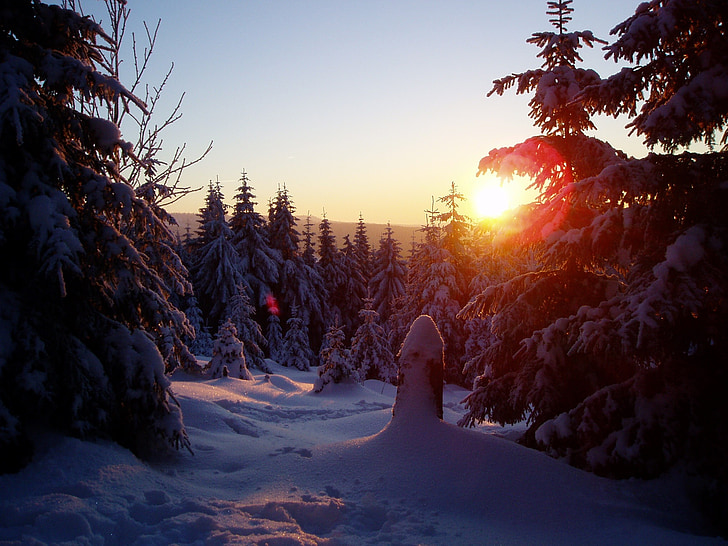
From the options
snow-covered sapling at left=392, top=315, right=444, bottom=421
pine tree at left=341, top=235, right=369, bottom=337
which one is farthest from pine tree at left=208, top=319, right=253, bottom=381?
pine tree at left=341, top=235, right=369, bottom=337

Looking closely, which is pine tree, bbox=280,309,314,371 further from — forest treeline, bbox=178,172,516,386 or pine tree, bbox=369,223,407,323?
pine tree, bbox=369,223,407,323

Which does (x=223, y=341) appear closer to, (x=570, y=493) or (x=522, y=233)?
(x=522, y=233)

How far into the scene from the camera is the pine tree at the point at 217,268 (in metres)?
30.1

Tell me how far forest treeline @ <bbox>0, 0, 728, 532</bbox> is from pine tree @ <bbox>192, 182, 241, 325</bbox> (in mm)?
23787

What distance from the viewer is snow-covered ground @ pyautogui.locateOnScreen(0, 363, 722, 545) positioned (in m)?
3.48

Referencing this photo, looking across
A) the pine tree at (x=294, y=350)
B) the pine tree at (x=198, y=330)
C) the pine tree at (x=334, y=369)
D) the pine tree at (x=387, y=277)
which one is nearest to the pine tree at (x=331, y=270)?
the pine tree at (x=387, y=277)

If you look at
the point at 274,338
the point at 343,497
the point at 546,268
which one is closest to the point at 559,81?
the point at 546,268

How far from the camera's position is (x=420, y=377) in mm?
5750

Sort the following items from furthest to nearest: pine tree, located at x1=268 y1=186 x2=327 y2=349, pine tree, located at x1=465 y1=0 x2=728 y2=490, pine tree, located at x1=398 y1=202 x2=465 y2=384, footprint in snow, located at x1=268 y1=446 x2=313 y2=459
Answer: pine tree, located at x1=268 y1=186 x2=327 y2=349 → pine tree, located at x1=398 y1=202 x2=465 y2=384 → footprint in snow, located at x1=268 y1=446 x2=313 y2=459 → pine tree, located at x1=465 y1=0 x2=728 y2=490

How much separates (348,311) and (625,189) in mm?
35994

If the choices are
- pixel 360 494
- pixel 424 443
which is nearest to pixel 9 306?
pixel 360 494

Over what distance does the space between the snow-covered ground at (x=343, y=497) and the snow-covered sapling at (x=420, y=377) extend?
0.65 ft

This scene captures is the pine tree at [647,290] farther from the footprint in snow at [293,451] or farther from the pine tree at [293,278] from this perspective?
the pine tree at [293,278]

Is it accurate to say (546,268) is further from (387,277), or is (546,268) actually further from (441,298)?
(387,277)
